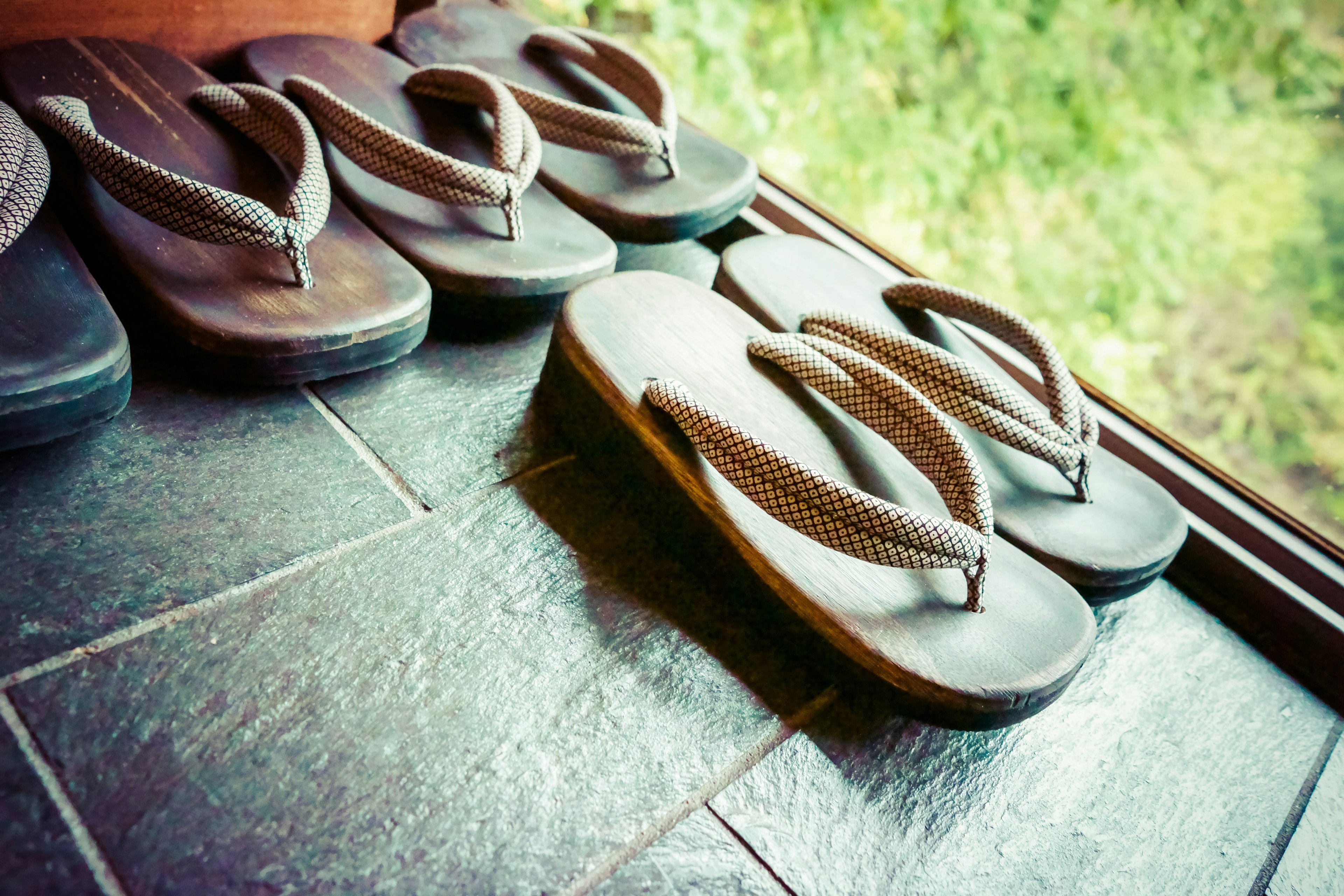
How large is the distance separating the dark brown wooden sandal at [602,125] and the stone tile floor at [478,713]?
0.23m

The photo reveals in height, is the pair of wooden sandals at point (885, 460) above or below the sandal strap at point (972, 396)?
below

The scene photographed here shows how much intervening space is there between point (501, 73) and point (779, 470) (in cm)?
58

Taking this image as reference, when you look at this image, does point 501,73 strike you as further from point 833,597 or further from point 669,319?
point 833,597

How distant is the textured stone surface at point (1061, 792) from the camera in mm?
416

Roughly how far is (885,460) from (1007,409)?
0.30 ft

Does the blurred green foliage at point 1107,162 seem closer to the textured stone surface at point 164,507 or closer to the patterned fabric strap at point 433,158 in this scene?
the patterned fabric strap at point 433,158

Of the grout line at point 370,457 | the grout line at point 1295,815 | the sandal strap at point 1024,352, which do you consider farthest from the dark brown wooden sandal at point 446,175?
the grout line at point 1295,815

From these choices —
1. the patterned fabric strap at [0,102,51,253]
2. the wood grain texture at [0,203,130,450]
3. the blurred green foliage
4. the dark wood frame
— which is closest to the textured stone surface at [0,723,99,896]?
the wood grain texture at [0,203,130,450]

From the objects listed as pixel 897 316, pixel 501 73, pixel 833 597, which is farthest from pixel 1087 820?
pixel 501 73

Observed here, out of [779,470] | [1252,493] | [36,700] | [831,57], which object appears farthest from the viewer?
[831,57]

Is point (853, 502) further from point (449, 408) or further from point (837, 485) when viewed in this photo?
point (449, 408)

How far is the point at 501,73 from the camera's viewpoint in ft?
2.81

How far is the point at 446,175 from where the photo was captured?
61cm

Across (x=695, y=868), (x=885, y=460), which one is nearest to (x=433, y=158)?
(x=885, y=460)
